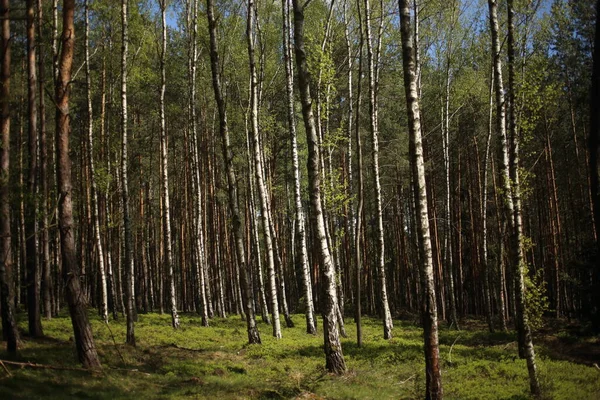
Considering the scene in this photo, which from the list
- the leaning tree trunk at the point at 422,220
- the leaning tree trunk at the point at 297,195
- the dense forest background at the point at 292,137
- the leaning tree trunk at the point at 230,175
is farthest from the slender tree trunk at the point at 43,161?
the leaning tree trunk at the point at 422,220

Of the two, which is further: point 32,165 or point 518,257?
point 32,165

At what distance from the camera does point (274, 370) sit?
12227 millimetres

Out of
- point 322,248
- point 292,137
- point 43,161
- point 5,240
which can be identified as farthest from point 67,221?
point 292,137

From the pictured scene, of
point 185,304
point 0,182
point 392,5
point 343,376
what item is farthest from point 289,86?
point 185,304

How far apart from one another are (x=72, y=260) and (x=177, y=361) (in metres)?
4.29

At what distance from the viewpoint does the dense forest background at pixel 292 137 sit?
47.3 ft

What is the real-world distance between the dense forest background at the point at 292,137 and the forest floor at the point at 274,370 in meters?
1.04

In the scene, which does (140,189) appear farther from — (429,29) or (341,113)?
(429,29)

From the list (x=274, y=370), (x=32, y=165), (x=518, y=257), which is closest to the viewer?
(x=518, y=257)

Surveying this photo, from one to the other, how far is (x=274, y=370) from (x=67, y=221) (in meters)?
6.23

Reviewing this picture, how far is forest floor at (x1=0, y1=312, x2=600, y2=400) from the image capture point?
9305 millimetres

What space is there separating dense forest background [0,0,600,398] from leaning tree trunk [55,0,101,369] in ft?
0.23

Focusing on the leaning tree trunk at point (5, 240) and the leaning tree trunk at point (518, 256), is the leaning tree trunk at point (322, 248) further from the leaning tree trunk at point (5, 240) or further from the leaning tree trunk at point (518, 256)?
the leaning tree trunk at point (5, 240)

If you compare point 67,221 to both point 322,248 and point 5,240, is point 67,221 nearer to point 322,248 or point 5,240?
point 5,240
